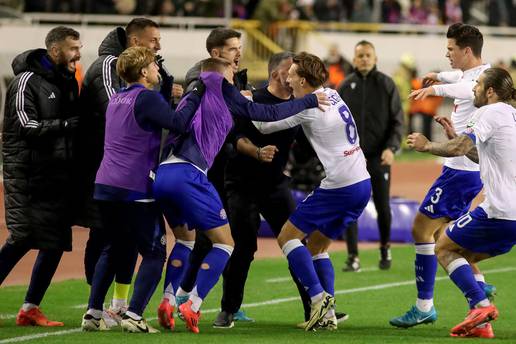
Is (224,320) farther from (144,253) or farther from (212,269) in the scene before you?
(144,253)

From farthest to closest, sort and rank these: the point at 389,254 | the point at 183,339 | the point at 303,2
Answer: the point at 303,2 < the point at 389,254 < the point at 183,339

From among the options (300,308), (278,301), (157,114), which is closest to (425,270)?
(300,308)

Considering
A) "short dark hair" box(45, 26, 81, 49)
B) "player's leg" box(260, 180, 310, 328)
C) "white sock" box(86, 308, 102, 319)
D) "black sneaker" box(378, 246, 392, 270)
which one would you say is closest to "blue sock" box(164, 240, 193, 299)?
"white sock" box(86, 308, 102, 319)

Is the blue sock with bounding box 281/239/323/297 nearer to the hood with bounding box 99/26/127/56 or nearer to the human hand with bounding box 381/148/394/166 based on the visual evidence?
the hood with bounding box 99/26/127/56

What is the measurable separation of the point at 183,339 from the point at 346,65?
21228 mm

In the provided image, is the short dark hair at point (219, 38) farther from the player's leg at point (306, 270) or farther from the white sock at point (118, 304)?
the white sock at point (118, 304)

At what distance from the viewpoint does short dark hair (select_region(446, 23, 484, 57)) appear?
1028cm

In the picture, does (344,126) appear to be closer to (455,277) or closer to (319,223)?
(319,223)

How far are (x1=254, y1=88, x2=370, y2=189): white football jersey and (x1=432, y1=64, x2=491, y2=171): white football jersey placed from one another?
2.78ft

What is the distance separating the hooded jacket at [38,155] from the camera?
32.4 ft

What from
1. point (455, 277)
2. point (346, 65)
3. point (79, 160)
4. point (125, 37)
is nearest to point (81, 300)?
point (79, 160)

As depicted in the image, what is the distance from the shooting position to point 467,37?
33.8 feet

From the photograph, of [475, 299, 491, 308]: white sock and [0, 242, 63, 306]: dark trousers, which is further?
[0, 242, 63, 306]: dark trousers

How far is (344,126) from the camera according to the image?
973cm
